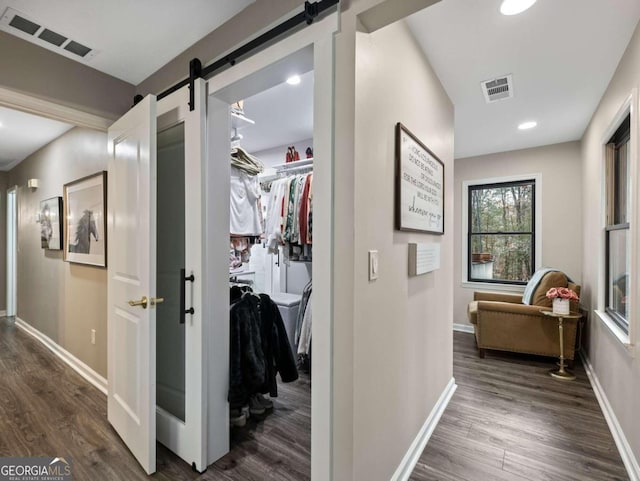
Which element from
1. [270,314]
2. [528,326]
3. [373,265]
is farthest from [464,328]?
[373,265]

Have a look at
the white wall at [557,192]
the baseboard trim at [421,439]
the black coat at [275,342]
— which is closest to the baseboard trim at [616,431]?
the baseboard trim at [421,439]

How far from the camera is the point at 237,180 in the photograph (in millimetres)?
2209

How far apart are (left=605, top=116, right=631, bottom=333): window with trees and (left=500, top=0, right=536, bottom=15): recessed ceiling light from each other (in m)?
1.15

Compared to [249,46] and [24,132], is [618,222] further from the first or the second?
[24,132]

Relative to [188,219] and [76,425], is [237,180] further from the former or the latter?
[76,425]

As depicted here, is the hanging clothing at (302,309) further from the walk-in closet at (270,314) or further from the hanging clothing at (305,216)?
the hanging clothing at (305,216)

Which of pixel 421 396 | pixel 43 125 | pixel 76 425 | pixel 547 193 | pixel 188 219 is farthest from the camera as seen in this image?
pixel 547 193

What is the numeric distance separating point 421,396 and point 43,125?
420 cm

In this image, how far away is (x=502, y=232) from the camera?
4410mm

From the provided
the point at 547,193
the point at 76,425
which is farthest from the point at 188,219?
the point at 547,193

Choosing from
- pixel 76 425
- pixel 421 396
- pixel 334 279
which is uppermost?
pixel 334 279

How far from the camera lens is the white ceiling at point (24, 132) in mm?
3000

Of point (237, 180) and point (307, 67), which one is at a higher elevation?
point (307, 67)

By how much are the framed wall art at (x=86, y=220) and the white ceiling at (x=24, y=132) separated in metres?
0.62
